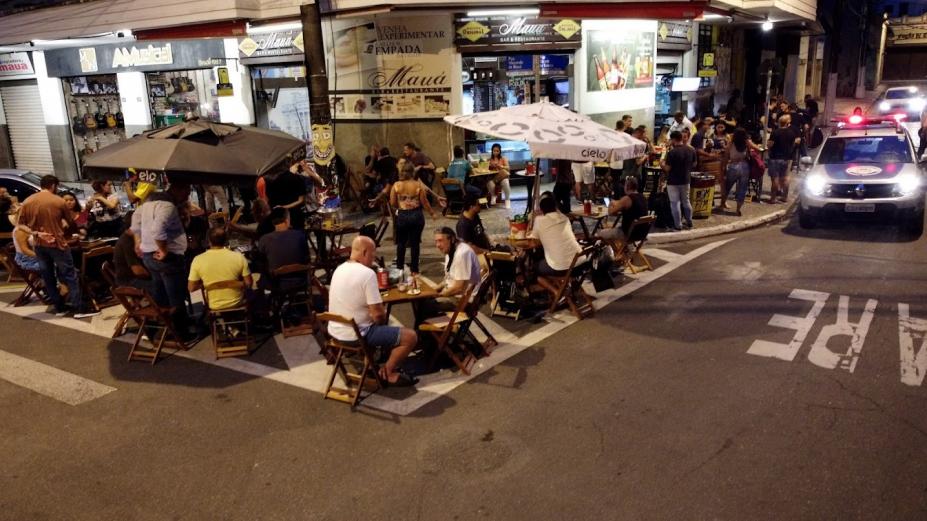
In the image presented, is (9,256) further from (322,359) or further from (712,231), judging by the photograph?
(712,231)

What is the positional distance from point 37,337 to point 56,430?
3.03 m

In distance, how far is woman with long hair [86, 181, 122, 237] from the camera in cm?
1075

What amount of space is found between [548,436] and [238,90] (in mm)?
15153

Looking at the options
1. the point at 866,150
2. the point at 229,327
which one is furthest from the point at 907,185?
the point at 229,327

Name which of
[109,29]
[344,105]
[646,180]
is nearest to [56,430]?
[344,105]

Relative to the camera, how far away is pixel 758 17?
22.3 meters

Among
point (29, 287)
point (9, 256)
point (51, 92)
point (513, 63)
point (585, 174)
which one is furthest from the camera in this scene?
point (51, 92)

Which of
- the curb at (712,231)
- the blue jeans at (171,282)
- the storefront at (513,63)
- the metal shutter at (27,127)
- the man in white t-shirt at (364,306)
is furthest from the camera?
the metal shutter at (27,127)

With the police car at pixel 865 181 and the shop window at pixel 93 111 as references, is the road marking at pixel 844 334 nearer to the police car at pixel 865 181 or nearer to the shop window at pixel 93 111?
the police car at pixel 865 181

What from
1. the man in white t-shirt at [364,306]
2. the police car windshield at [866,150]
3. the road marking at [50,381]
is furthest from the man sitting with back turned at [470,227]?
the police car windshield at [866,150]

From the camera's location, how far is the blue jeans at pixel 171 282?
792 centimetres

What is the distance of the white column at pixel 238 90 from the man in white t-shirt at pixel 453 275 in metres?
12.4

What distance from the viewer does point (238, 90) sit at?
17.9 metres

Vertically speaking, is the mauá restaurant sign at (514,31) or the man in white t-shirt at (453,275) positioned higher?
the mauá restaurant sign at (514,31)
